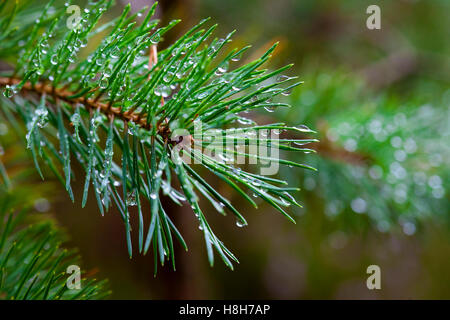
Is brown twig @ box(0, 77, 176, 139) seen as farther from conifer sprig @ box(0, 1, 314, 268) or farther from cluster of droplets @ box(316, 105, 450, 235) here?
cluster of droplets @ box(316, 105, 450, 235)

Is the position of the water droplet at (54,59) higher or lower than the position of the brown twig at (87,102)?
higher

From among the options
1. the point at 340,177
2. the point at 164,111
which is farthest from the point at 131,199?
the point at 340,177

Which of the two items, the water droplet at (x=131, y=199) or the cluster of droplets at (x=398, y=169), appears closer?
the water droplet at (x=131, y=199)

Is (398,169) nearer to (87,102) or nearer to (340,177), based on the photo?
(340,177)

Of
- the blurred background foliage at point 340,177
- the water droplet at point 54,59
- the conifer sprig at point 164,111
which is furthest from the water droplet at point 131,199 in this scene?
the blurred background foliage at point 340,177

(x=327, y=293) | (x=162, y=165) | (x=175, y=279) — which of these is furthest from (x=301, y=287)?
(x=162, y=165)

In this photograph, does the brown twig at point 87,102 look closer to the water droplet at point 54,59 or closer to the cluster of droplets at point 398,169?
the water droplet at point 54,59

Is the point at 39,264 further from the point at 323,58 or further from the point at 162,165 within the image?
the point at 323,58

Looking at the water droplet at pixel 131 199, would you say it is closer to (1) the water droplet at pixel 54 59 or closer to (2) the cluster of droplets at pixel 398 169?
(1) the water droplet at pixel 54 59
